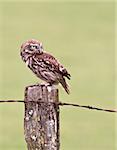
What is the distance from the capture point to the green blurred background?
13.7m

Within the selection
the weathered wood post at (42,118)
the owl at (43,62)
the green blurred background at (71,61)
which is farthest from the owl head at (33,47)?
the green blurred background at (71,61)

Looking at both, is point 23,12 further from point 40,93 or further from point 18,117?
point 40,93

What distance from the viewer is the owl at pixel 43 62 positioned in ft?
22.9

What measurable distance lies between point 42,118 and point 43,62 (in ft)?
4.09

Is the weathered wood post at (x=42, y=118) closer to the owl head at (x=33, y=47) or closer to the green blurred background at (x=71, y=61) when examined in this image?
the owl head at (x=33, y=47)

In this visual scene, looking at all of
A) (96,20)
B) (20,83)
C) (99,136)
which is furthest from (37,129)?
(96,20)

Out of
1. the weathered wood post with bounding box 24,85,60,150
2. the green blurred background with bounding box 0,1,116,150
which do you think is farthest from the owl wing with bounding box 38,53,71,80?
the green blurred background with bounding box 0,1,116,150

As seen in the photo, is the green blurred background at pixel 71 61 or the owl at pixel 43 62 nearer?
the owl at pixel 43 62

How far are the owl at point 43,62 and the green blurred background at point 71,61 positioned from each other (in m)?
4.98

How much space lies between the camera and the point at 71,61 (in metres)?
19.6

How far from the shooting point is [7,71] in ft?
60.4

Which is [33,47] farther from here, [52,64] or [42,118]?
[42,118]

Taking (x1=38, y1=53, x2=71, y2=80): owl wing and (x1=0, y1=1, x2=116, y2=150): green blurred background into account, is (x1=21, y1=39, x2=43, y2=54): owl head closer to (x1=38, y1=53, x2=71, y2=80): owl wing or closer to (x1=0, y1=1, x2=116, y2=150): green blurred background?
(x1=38, y1=53, x2=71, y2=80): owl wing

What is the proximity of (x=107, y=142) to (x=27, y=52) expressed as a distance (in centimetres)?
599
